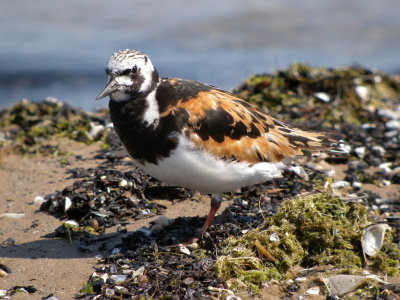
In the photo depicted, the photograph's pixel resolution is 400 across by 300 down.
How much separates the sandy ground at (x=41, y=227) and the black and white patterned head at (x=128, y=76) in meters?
1.16

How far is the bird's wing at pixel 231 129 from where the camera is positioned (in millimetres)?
3719

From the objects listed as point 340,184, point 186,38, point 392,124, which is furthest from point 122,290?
point 186,38

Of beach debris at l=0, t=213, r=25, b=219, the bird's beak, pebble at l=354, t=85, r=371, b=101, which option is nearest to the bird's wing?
the bird's beak

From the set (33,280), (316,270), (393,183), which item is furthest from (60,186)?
(393,183)

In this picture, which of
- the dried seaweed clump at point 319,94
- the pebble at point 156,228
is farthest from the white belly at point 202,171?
the dried seaweed clump at point 319,94

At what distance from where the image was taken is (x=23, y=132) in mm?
6438

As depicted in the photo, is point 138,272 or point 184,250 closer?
point 138,272

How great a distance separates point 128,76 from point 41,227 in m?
1.53

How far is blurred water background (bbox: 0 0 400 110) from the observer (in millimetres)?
10898

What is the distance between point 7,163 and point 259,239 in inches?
120

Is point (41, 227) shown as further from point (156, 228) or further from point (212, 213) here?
point (212, 213)

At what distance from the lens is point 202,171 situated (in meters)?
3.69

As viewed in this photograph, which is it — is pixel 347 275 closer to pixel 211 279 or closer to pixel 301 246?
pixel 301 246

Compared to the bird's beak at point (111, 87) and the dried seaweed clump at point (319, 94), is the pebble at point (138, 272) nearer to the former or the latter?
the bird's beak at point (111, 87)
